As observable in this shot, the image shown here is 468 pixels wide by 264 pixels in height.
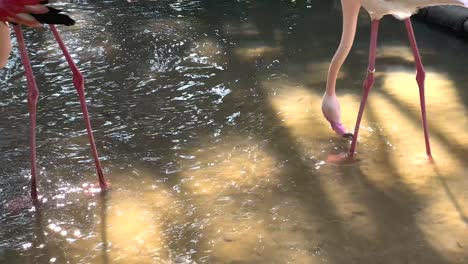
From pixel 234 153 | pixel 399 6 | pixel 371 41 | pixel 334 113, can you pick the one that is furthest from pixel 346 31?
pixel 234 153

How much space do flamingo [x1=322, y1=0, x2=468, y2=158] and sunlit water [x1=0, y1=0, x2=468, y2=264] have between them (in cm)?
11

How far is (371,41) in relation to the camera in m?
2.56

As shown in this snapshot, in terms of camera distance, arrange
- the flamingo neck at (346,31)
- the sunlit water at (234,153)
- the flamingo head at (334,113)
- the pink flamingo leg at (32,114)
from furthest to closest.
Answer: the flamingo head at (334,113) < the flamingo neck at (346,31) < the pink flamingo leg at (32,114) < the sunlit water at (234,153)

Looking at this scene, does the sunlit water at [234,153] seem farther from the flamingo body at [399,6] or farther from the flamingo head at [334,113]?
the flamingo body at [399,6]

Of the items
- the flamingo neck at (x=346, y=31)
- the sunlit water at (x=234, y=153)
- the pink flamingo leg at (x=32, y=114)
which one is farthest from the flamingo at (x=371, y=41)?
the pink flamingo leg at (x=32, y=114)

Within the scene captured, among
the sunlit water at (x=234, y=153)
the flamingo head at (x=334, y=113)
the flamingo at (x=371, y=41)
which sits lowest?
the sunlit water at (x=234, y=153)

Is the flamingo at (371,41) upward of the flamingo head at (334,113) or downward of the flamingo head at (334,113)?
upward

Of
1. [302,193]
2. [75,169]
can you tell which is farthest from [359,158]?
[75,169]

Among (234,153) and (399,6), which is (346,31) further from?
(234,153)

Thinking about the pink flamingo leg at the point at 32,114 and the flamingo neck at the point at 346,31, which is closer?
the pink flamingo leg at the point at 32,114

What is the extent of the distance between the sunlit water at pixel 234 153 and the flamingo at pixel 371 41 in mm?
110

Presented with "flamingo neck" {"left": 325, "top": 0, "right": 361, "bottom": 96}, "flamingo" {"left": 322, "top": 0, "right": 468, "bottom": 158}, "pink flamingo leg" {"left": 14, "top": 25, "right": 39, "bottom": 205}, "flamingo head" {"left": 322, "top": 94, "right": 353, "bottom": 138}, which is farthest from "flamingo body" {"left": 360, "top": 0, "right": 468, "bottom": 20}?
"pink flamingo leg" {"left": 14, "top": 25, "right": 39, "bottom": 205}

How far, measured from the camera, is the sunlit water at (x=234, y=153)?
2.16 m

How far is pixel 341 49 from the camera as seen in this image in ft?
9.34
